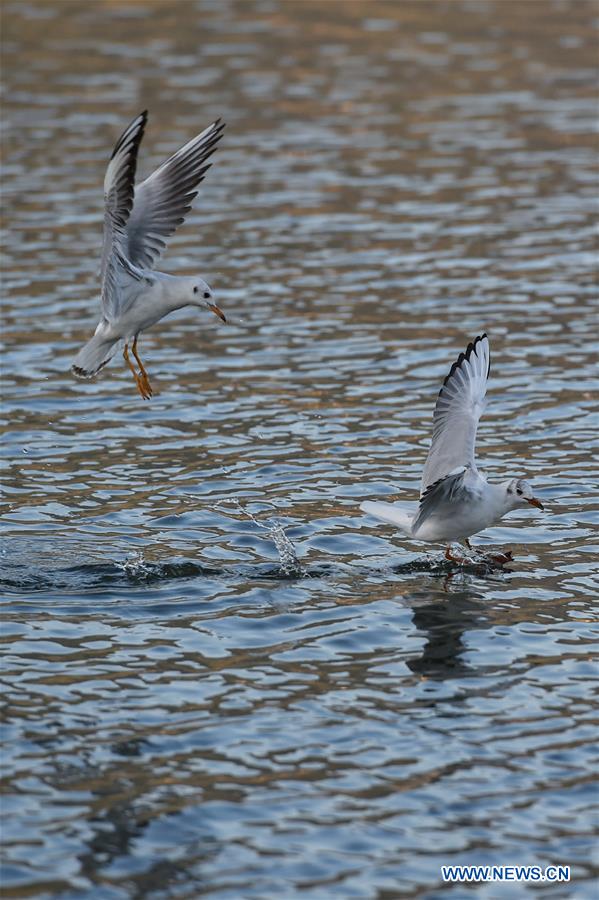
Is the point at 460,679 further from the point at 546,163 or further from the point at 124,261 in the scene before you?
the point at 546,163

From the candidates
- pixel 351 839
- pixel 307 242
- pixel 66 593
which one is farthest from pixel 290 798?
pixel 307 242

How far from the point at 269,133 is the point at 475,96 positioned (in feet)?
16.0

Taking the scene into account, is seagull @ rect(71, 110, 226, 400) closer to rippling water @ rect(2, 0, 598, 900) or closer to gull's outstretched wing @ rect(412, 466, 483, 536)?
rippling water @ rect(2, 0, 598, 900)

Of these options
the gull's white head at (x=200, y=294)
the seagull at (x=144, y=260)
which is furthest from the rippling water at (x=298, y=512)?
the gull's white head at (x=200, y=294)

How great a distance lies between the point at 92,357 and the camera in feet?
42.6

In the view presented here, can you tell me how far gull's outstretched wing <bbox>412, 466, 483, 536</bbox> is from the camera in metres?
11.3

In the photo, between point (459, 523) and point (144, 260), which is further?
point (144, 260)

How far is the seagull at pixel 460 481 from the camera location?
11484 mm

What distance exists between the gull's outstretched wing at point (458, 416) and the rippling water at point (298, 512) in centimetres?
88

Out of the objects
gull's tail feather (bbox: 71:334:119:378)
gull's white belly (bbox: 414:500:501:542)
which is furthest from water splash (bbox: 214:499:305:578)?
gull's tail feather (bbox: 71:334:119:378)

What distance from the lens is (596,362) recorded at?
16.8 m

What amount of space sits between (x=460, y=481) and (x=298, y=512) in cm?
206

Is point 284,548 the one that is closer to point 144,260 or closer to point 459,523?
point 459,523

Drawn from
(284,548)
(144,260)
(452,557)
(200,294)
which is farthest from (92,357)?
(452,557)
